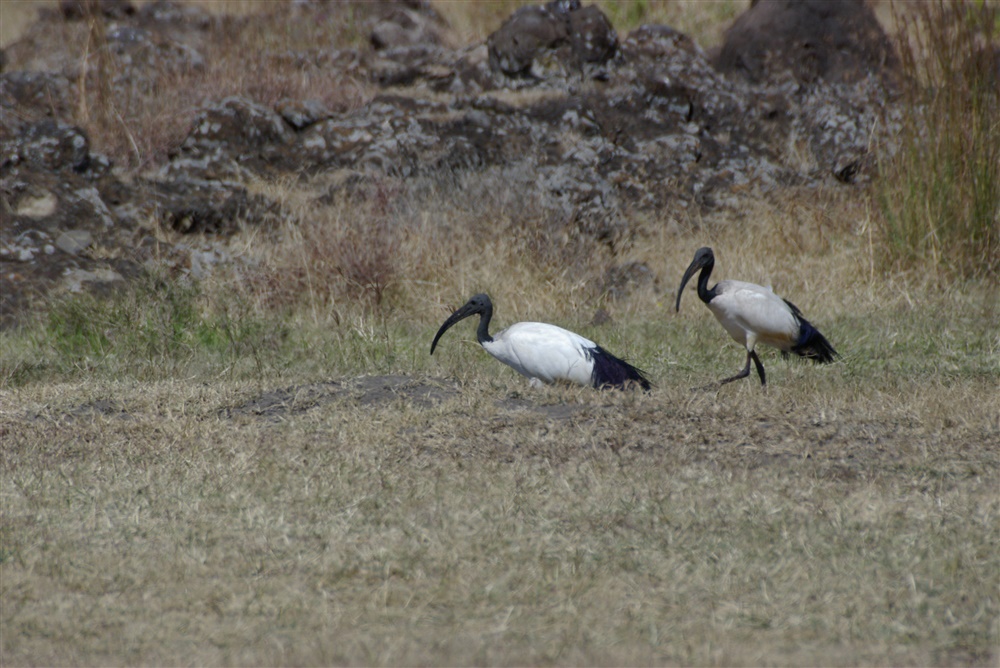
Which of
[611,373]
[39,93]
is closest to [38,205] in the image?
[39,93]

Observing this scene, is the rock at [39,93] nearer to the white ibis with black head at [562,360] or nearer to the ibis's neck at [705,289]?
the white ibis with black head at [562,360]

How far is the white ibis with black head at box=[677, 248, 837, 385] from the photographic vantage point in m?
6.24

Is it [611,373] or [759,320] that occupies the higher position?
[759,320]

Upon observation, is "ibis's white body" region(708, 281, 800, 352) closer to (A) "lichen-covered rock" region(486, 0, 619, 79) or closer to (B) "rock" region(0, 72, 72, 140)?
(A) "lichen-covered rock" region(486, 0, 619, 79)

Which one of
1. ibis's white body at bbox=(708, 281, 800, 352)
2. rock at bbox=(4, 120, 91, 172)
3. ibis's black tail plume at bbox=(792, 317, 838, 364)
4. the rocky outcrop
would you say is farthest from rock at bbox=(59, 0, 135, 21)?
ibis's black tail plume at bbox=(792, 317, 838, 364)

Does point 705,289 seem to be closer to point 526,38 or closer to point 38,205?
point 38,205

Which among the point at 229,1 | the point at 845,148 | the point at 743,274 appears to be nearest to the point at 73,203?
Answer: the point at 743,274

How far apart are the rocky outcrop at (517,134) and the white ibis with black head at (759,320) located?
10.1ft

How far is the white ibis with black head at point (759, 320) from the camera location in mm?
6238

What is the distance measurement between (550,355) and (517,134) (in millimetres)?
5978

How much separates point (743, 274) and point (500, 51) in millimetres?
5199

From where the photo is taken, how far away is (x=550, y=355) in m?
5.99

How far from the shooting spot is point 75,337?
290 inches

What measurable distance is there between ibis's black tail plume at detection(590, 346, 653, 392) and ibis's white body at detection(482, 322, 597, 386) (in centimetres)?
3
